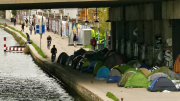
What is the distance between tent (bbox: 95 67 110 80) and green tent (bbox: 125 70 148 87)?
14.9 feet

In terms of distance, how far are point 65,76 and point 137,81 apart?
8.47 m

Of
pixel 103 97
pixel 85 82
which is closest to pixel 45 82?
pixel 85 82

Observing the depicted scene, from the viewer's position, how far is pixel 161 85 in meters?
28.1

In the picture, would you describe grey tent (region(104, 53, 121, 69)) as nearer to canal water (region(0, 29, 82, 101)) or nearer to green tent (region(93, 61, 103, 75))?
green tent (region(93, 61, 103, 75))

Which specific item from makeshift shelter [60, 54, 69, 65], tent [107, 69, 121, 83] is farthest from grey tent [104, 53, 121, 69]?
makeshift shelter [60, 54, 69, 65]

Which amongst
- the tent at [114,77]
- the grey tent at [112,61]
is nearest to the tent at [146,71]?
the tent at [114,77]

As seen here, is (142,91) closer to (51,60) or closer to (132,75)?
(132,75)

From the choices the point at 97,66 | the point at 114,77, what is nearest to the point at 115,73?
the point at 114,77

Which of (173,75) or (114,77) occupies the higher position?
(173,75)

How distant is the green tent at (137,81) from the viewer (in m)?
29.6

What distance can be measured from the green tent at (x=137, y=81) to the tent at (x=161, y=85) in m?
1.43

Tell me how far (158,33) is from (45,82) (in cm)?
791

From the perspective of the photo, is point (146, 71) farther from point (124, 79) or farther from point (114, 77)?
point (124, 79)

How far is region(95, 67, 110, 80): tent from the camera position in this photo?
112 feet
